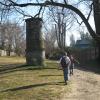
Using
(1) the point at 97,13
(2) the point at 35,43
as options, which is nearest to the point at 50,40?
(1) the point at 97,13

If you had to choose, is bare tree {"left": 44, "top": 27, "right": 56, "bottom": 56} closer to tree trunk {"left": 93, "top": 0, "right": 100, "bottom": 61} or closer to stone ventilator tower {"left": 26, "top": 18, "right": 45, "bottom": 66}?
tree trunk {"left": 93, "top": 0, "right": 100, "bottom": 61}

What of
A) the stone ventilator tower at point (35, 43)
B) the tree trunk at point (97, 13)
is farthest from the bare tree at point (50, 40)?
the stone ventilator tower at point (35, 43)

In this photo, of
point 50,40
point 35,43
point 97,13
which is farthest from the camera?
point 50,40

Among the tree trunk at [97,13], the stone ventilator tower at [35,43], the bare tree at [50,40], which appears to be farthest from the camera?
the bare tree at [50,40]

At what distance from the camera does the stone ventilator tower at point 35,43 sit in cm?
3716

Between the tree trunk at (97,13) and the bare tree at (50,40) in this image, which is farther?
the bare tree at (50,40)

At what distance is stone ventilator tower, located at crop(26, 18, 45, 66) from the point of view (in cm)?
3716

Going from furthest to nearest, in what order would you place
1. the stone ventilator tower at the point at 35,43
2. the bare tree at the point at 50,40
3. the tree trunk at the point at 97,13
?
the bare tree at the point at 50,40
the tree trunk at the point at 97,13
the stone ventilator tower at the point at 35,43

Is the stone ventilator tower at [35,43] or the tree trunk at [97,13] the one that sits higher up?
the tree trunk at [97,13]

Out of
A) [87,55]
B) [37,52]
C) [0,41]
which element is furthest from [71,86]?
[0,41]

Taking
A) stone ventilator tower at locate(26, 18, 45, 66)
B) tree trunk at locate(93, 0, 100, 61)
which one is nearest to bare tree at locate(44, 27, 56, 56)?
tree trunk at locate(93, 0, 100, 61)

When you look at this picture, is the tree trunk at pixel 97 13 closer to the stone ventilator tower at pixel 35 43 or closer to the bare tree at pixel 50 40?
the stone ventilator tower at pixel 35 43

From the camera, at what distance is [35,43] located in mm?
37375

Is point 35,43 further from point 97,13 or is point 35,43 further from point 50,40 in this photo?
point 50,40
